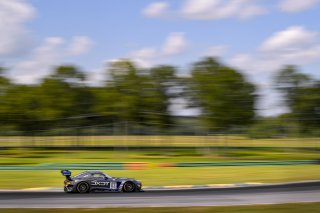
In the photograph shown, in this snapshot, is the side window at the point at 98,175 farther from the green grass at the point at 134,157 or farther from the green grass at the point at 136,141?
the green grass at the point at 136,141

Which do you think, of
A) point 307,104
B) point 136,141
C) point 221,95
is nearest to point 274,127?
point 307,104

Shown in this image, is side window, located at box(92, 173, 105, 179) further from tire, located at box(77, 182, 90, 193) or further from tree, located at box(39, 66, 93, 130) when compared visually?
tree, located at box(39, 66, 93, 130)

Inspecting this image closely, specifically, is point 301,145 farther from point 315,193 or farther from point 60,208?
point 60,208

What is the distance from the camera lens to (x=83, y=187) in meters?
17.9

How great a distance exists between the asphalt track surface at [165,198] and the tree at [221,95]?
36.1 metres

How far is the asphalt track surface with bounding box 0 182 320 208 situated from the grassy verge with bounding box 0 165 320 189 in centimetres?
403

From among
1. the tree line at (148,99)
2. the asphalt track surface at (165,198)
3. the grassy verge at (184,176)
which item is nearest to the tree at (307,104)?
the tree line at (148,99)

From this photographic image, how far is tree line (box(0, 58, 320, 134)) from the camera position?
59.4 m

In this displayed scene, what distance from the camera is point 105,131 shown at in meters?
68.2

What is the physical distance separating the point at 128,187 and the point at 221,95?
40.2m

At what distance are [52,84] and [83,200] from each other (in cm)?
5599

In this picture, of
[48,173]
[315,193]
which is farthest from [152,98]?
[315,193]

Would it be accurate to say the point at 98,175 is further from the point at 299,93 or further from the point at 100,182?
the point at 299,93

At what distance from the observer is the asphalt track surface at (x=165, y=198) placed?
15922 mm
